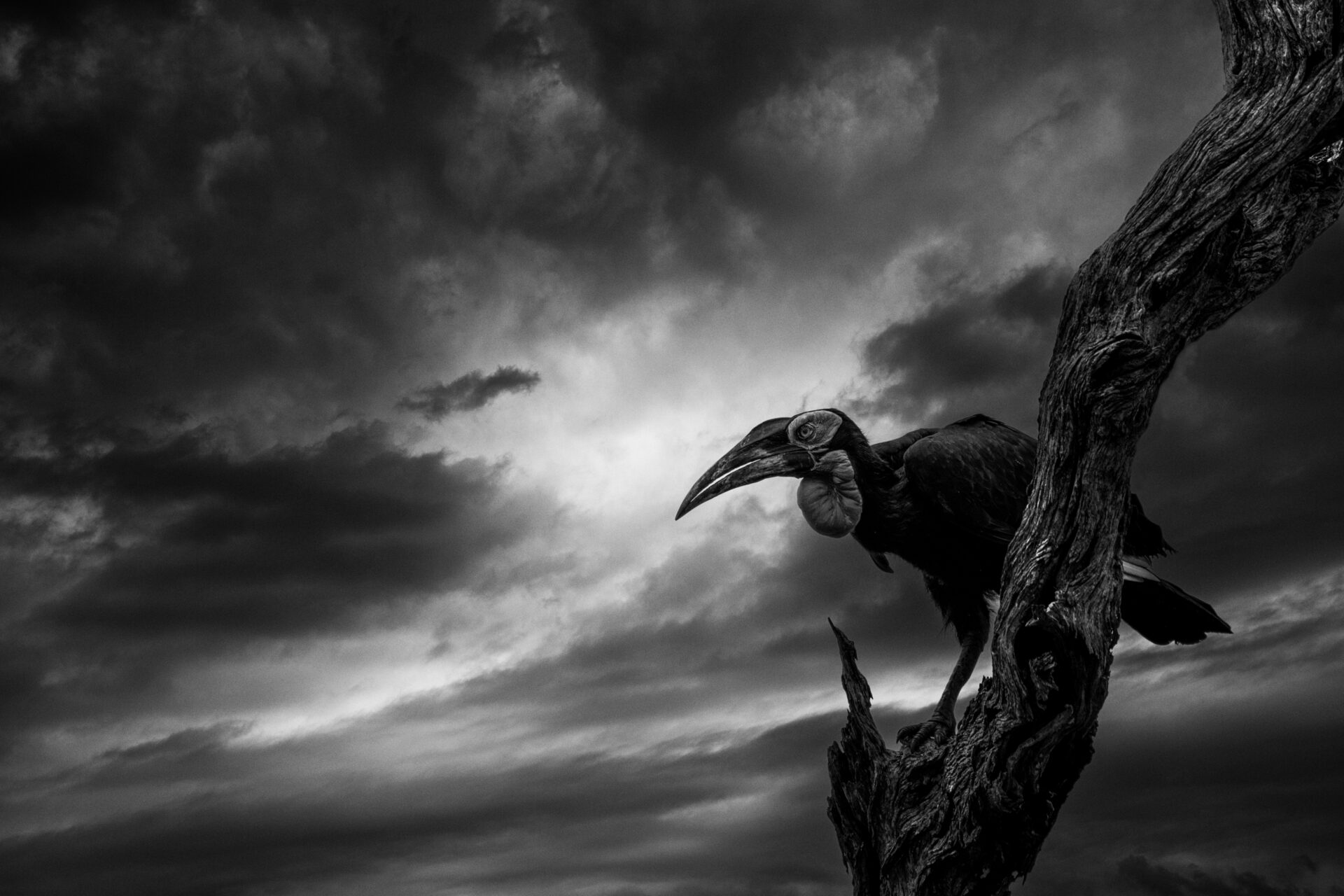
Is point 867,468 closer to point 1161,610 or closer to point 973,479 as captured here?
point 973,479

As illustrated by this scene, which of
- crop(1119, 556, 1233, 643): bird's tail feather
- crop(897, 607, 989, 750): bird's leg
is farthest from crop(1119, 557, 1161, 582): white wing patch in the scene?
crop(897, 607, 989, 750): bird's leg

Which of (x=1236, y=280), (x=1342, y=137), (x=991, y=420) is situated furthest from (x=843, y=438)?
(x=1342, y=137)

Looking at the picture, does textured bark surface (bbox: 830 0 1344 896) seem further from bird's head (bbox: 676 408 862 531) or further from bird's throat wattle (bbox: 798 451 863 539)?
bird's head (bbox: 676 408 862 531)

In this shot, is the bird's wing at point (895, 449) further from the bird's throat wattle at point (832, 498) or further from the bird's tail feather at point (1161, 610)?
the bird's tail feather at point (1161, 610)

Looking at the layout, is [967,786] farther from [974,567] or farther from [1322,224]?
[1322,224]

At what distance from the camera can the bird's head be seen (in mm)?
7133

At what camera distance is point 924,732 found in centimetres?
651

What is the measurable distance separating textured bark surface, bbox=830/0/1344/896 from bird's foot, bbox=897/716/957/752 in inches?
33.9

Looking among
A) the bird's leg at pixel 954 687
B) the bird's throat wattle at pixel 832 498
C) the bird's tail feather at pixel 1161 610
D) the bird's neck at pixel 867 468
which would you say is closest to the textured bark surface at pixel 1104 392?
the bird's leg at pixel 954 687

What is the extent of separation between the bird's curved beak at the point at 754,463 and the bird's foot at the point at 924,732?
170 cm

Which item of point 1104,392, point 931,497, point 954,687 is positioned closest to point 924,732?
point 954,687

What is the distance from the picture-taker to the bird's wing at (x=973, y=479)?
22.8 ft

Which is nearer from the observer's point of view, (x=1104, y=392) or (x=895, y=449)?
(x=1104, y=392)

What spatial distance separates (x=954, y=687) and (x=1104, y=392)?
2.60 m
